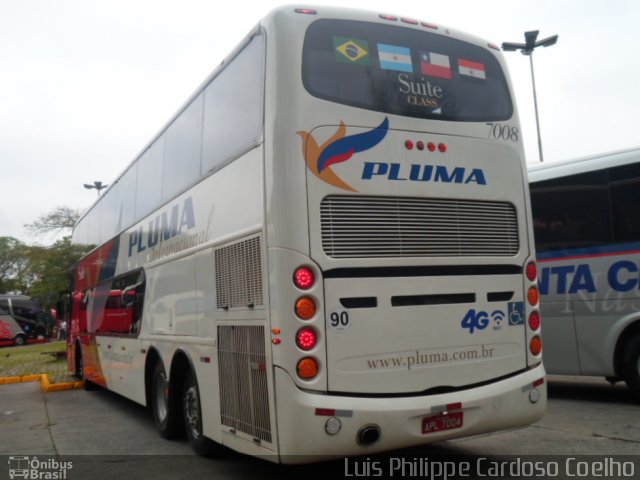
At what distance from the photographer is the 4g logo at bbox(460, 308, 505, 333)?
591 cm

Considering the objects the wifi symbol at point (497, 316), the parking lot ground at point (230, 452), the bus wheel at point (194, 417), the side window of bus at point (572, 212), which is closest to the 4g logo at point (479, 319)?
the wifi symbol at point (497, 316)

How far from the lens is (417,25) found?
20.6ft

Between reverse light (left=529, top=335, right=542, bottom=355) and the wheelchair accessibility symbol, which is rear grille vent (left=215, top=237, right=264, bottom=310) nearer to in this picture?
the wheelchair accessibility symbol

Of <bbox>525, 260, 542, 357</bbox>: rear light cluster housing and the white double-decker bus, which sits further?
<bbox>525, 260, 542, 357</bbox>: rear light cluster housing

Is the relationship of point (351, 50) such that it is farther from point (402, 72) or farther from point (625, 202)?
point (625, 202)

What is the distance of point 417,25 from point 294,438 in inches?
149

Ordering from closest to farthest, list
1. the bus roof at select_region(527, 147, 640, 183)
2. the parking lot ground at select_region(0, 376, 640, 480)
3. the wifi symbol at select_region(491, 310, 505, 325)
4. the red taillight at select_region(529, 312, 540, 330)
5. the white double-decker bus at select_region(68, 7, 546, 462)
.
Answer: the white double-decker bus at select_region(68, 7, 546, 462) < the wifi symbol at select_region(491, 310, 505, 325) < the red taillight at select_region(529, 312, 540, 330) < the parking lot ground at select_region(0, 376, 640, 480) < the bus roof at select_region(527, 147, 640, 183)

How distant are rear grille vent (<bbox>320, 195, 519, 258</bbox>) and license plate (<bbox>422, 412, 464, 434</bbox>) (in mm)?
1312

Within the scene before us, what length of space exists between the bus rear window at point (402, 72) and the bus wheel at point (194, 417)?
3486 mm

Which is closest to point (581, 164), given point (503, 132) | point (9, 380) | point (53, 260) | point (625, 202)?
point (625, 202)

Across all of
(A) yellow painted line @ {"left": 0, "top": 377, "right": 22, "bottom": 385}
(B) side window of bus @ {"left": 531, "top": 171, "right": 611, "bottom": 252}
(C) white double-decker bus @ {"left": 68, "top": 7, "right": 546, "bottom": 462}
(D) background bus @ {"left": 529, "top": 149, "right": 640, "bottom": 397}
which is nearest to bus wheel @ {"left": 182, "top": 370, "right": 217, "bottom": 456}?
(C) white double-decker bus @ {"left": 68, "top": 7, "right": 546, "bottom": 462}

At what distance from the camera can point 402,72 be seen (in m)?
6.04

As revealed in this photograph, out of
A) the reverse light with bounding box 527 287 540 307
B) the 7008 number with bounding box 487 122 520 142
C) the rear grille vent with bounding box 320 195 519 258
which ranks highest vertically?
the 7008 number with bounding box 487 122 520 142

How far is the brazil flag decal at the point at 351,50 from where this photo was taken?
5.82 m
